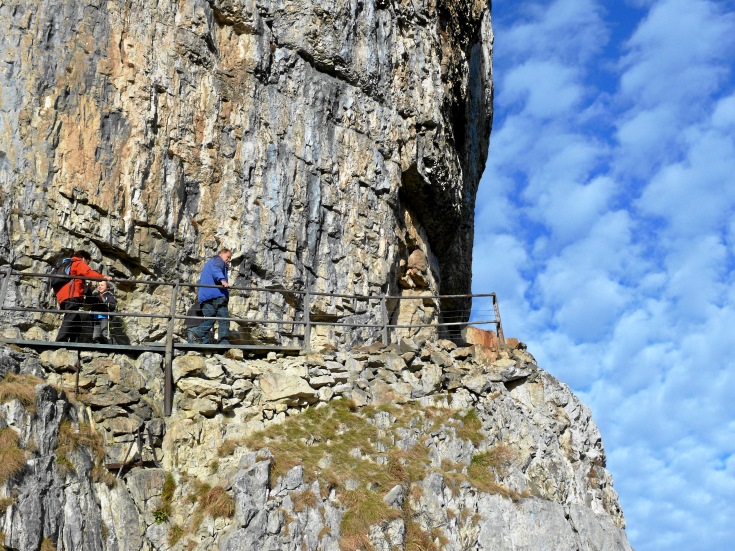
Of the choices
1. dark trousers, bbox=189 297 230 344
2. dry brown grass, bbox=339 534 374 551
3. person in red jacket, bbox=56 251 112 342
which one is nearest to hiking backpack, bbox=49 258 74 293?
person in red jacket, bbox=56 251 112 342

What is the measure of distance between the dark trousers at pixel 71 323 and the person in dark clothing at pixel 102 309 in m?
0.27

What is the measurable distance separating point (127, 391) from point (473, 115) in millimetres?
20088

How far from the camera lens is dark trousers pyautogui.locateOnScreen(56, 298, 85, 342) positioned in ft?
56.9

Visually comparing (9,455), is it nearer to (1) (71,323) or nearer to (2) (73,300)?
(1) (71,323)

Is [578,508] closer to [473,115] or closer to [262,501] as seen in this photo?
[262,501]

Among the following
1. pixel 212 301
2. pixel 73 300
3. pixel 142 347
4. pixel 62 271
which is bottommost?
pixel 142 347

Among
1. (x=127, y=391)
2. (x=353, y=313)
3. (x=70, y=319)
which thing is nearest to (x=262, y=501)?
(x=127, y=391)

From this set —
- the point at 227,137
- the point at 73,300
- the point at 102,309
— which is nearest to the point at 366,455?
the point at 102,309

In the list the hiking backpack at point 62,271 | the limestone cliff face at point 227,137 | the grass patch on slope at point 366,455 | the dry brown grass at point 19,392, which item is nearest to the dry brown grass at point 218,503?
the grass patch on slope at point 366,455

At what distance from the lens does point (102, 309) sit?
18.3m

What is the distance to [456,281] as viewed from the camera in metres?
33.3

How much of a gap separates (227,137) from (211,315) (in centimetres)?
565

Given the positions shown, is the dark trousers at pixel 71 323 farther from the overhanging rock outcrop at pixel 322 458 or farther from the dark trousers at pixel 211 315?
the dark trousers at pixel 211 315

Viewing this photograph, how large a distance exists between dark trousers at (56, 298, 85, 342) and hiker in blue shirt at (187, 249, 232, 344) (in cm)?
209
